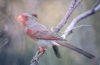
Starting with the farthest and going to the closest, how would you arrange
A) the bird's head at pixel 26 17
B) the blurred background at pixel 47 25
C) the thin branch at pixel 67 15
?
the blurred background at pixel 47 25 → the thin branch at pixel 67 15 → the bird's head at pixel 26 17

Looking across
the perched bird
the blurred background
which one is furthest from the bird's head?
the blurred background

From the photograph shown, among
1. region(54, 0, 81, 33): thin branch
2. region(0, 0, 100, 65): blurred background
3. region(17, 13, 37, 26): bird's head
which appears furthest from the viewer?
region(0, 0, 100, 65): blurred background

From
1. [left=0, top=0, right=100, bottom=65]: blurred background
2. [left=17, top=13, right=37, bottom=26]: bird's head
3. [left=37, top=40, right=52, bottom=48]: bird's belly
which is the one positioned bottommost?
[left=37, top=40, right=52, bottom=48]: bird's belly

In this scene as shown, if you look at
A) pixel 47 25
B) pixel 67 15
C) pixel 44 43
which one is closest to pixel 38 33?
pixel 44 43

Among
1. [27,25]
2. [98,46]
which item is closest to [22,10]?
[98,46]

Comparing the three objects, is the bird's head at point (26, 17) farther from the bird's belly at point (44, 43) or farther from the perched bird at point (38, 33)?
the bird's belly at point (44, 43)

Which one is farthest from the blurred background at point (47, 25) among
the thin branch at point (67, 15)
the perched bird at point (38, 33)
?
the perched bird at point (38, 33)

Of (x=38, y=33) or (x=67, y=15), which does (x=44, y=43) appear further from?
(x=67, y=15)

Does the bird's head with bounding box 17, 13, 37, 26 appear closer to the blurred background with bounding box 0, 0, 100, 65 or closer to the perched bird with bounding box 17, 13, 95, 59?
the perched bird with bounding box 17, 13, 95, 59
